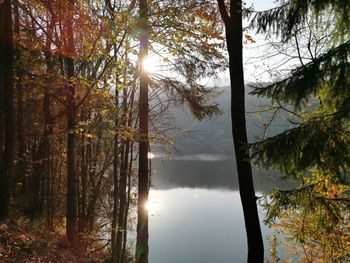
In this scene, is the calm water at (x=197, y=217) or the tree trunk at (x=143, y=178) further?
the calm water at (x=197, y=217)

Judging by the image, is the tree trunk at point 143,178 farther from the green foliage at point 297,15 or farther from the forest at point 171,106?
the green foliage at point 297,15

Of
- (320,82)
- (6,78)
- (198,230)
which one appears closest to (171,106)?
(6,78)

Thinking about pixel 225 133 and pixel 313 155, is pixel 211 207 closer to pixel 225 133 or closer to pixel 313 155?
pixel 313 155

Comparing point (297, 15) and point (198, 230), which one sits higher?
point (297, 15)

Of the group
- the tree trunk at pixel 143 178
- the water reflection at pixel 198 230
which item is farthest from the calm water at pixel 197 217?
the tree trunk at pixel 143 178

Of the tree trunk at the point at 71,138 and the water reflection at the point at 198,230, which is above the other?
the tree trunk at the point at 71,138

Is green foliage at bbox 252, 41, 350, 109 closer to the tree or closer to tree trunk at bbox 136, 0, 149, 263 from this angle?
the tree

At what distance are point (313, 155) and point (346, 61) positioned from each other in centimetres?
96

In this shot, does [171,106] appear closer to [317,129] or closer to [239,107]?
[239,107]

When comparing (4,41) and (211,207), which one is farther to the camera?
(211,207)

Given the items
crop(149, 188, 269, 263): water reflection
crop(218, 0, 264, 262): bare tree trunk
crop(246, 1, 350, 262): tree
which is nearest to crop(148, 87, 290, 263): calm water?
crop(149, 188, 269, 263): water reflection

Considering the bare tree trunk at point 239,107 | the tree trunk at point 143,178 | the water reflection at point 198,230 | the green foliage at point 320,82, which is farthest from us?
the water reflection at point 198,230

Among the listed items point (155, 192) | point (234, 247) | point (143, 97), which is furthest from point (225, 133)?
point (143, 97)

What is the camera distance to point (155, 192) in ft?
134
